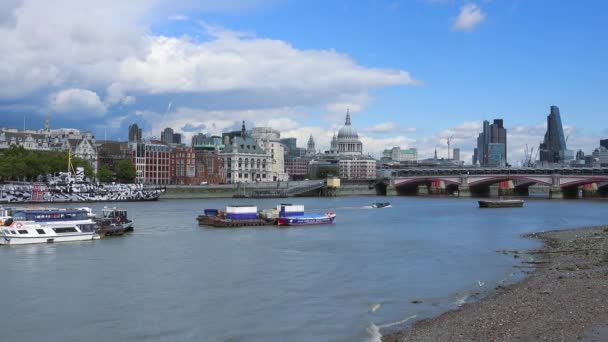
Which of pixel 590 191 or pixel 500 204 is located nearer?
pixel 500 204

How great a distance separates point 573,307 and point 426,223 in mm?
49777

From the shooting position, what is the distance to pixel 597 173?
14862 cm

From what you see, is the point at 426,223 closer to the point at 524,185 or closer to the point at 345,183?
the point at 345,183

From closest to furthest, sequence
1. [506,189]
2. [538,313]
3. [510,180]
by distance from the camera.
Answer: [538,313] < [510,180] < [506,189]

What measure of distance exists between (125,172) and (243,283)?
391 ft

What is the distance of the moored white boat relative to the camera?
50.6 m

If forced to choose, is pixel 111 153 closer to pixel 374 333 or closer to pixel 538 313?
pixel 374 333

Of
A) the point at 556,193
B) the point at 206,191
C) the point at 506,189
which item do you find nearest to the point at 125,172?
the point at 206,191

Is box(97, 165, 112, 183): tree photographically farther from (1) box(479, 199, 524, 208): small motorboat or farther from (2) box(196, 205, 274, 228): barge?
(2) box(196, 205, 274, 228): barge

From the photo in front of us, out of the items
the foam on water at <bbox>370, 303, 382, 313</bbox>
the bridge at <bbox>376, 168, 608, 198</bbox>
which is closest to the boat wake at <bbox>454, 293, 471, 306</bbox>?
the foam on water at <bbox>370, 303, 382, 313</bbox>

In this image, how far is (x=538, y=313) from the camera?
939 inches

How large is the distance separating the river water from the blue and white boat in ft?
28.5

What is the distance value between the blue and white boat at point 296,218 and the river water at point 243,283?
869 centimetres

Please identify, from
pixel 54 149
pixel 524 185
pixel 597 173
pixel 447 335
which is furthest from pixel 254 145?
pixel 447 335
